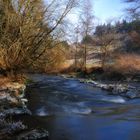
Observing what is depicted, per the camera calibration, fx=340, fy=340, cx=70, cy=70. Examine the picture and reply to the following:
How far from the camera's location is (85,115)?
49.0ft

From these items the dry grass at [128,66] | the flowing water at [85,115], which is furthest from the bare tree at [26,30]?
the dry grass at [128,66]

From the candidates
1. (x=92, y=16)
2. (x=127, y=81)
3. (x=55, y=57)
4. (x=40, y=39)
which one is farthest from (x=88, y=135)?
(x=92, y=16)

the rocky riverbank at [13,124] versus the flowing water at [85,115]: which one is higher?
the rocky riverbank at [13,124]

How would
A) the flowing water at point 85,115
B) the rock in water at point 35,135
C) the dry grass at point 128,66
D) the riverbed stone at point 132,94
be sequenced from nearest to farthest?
the rock in water at point 35,135
the flowing water at point 85,115
the riverbed stone at point 132,94
the dry grass at point 128,66

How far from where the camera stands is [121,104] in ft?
58.0

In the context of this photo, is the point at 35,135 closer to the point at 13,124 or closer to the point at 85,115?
the point at 13,124

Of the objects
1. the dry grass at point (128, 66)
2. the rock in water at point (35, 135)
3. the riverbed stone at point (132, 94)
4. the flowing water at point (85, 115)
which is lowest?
the flowing water at point (85, 115)

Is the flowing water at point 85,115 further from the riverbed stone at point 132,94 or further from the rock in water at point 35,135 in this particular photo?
the riverbed stone at point 132,94

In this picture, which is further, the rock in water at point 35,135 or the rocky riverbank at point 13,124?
the rocky riverbank at point 13,124

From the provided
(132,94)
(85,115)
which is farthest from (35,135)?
(132,94)

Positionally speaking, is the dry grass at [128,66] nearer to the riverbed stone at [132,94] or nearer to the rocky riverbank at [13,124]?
the riverbed stone at [132,94]

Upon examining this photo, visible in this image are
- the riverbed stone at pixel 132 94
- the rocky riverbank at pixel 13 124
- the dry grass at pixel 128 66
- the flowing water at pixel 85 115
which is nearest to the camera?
the rocky riverbank at pixel 13 124

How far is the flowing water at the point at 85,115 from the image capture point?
11.9 meters

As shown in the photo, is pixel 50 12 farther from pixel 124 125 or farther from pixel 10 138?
pixel 10 138
